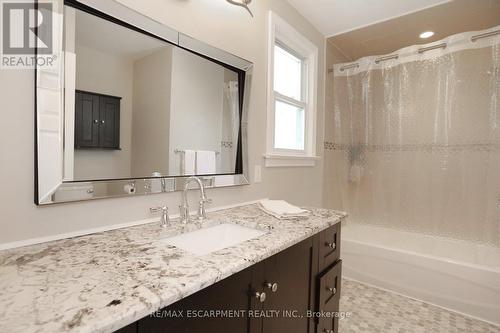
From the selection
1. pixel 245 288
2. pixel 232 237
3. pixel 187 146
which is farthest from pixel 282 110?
pixel 245 288

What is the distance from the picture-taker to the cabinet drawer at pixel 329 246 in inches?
51.3

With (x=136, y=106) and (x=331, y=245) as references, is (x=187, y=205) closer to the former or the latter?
(x=136, y=106)

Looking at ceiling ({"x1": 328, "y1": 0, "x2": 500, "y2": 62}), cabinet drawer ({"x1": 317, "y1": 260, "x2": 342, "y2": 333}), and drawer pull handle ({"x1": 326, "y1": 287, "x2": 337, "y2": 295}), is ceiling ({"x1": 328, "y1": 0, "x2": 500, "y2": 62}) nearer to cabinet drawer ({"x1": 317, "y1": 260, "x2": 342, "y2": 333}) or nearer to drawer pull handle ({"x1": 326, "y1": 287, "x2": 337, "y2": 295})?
cabinet drawer ({"x1": 317, "y1": 260, "x2": 342, "y2": 333})

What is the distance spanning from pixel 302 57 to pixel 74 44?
1951mm

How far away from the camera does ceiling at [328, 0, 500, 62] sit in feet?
6.78

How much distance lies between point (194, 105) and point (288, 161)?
99 cm

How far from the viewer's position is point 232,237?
1262mm

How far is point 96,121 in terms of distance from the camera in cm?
99

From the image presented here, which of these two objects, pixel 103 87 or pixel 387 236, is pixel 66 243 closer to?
pixel 103 87

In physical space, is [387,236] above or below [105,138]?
below

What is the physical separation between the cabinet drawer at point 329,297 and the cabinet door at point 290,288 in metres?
0.10

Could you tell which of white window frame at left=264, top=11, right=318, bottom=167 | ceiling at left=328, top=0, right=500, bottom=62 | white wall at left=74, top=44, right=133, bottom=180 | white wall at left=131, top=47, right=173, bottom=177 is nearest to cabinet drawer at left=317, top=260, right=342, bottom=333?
white window frame at left=264, top=11, right=318, bottom=167

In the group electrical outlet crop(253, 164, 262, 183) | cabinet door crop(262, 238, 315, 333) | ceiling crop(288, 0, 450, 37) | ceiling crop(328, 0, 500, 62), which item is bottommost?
cabinet door crop(262, 238, 315, 333)

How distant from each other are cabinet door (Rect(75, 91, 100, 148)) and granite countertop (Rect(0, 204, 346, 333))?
36cm
